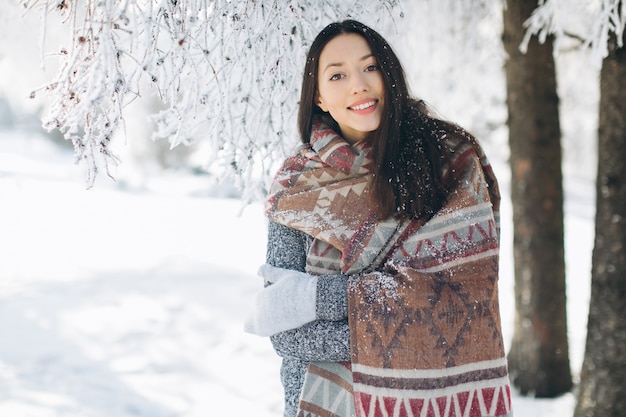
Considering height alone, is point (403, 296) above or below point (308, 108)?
below

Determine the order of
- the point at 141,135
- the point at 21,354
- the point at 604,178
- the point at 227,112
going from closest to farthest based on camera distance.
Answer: the point at 227,112
the point at 604,178
the point at 21,354
the point at 141,135

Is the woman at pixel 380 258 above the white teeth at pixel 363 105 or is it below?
below

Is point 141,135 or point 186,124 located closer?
point 186,124

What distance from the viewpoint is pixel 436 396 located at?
1581 mm

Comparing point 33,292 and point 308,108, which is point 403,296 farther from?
point 33,292

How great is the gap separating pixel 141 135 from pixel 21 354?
44.4 feet

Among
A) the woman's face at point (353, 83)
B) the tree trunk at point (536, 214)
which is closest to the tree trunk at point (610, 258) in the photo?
the tree trunk at point (536, 214)

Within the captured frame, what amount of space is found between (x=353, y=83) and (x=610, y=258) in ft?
6.41

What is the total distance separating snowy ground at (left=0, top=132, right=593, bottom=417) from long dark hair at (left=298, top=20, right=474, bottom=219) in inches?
43.6

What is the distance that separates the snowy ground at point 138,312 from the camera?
4160mm

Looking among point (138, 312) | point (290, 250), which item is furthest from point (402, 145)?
point (138, 312)

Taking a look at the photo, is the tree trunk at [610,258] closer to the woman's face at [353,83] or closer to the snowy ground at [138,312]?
the snowy ground at [138,312]

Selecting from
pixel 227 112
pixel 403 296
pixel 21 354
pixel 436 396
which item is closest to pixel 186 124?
pixel 227 112

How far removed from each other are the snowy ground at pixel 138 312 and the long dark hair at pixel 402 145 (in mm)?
1107
